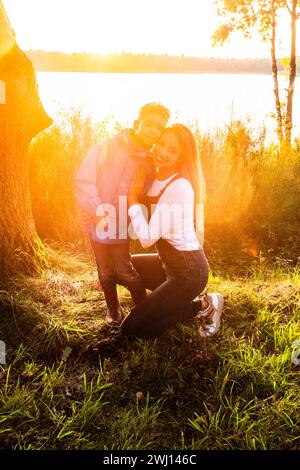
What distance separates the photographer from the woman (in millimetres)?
2926

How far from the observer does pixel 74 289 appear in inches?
160

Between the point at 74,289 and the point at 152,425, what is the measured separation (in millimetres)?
1711

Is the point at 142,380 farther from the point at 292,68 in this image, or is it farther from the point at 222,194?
the point at 292,68

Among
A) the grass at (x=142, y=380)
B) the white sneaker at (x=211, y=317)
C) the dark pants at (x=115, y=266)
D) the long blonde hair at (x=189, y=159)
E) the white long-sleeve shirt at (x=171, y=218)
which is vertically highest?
the long blonde hair at (x=189, y=159)

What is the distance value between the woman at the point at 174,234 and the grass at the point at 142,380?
15cm

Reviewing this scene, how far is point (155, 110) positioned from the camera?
2977 millimetres

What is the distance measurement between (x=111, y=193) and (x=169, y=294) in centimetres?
84

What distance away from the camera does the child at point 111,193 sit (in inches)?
128

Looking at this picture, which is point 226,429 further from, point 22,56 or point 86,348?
point 22,56

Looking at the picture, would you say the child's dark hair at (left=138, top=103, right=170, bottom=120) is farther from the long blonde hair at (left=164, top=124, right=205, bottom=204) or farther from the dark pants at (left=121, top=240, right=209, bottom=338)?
the dark pants at (left=121, top=240, right=209, bottom=338)

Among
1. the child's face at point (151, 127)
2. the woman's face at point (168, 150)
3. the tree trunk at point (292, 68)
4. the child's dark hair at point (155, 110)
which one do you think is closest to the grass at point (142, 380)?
the woman's face at point (168, 150)

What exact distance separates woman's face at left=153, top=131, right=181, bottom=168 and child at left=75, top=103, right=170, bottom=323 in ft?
0.69

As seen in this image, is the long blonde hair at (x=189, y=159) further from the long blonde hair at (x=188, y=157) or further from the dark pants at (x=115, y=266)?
the dark pants at (x=115, y=266)

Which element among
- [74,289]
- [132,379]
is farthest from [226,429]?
[74,289]
